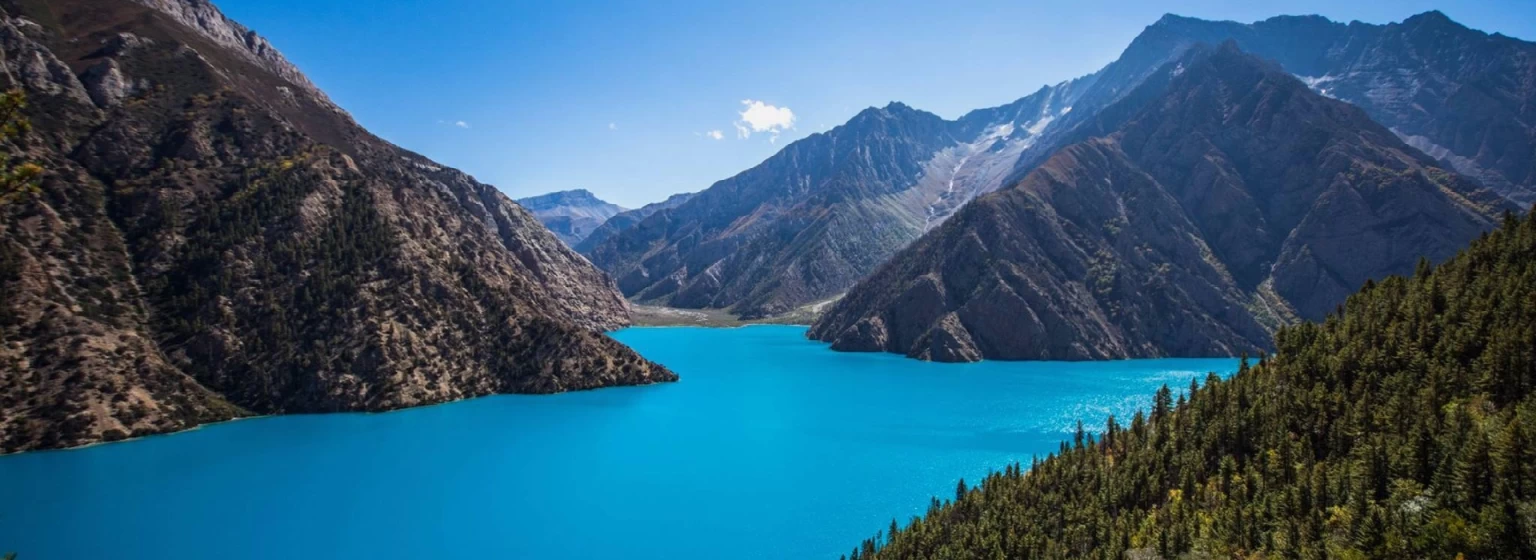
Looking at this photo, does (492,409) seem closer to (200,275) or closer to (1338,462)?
(200,275)

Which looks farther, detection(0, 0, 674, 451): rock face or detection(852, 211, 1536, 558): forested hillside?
detection(0, 0, 674, 451): rock face

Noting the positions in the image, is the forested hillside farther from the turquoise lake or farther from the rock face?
the rock face

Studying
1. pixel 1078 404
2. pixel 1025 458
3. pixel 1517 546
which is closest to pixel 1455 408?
pixel 1517 546

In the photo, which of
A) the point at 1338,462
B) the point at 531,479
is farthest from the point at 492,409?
the point at 1338,462

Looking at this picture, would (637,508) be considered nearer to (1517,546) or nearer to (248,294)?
(1517,546)

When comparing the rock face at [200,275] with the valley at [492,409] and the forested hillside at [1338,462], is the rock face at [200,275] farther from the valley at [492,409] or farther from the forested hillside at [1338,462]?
the forested hillside at [1338,462]

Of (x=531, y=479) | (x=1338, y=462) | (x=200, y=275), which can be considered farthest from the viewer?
(x=200, y=275)

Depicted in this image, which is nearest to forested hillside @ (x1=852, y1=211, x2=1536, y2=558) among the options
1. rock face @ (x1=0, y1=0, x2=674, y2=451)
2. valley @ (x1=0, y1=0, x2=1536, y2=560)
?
valley @ (x1=0, y1=0, x2=1536, y2=560)
